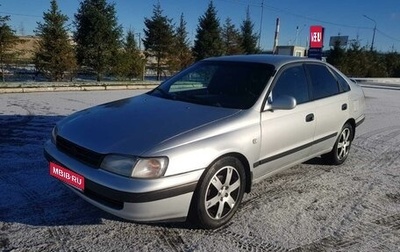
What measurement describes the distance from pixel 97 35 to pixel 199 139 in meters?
16.3

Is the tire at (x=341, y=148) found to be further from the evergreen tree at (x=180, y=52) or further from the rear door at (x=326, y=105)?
the evergreen tree at (x=180, y=52)

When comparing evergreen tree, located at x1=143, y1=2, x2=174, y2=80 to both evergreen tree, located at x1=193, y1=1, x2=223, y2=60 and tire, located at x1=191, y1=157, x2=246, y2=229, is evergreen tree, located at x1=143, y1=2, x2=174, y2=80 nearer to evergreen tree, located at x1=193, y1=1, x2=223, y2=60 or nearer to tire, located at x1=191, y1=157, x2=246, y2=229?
evergreen tree, located at x1=193, y1=1, x2=223, y2=60

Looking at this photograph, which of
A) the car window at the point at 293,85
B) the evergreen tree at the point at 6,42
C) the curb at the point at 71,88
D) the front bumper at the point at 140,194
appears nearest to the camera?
the front bumper at the point at 140,194

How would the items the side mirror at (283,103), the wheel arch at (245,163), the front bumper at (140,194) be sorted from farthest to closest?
the side mirror at (283,103)
the wheel arch at (245,163)
the front bumper at (140,194)

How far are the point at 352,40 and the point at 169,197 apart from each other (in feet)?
128

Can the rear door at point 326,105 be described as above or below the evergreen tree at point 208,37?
below

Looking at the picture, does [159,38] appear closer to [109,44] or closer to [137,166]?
[109,44]

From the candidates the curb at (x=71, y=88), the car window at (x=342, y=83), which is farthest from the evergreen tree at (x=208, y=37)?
the car window at (x=342, y=83)

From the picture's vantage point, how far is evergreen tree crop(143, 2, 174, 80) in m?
21.3

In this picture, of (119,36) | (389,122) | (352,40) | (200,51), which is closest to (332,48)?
(352,40)

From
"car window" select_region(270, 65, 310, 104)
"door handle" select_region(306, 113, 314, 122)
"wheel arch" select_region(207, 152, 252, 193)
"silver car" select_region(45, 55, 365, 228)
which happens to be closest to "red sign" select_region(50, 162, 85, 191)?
"silver car" select_region(45, 55, 365, 228)

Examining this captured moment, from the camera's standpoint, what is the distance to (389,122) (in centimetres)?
842

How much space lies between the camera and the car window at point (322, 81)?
4.17 metres

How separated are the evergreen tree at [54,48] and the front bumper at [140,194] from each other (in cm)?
1489
